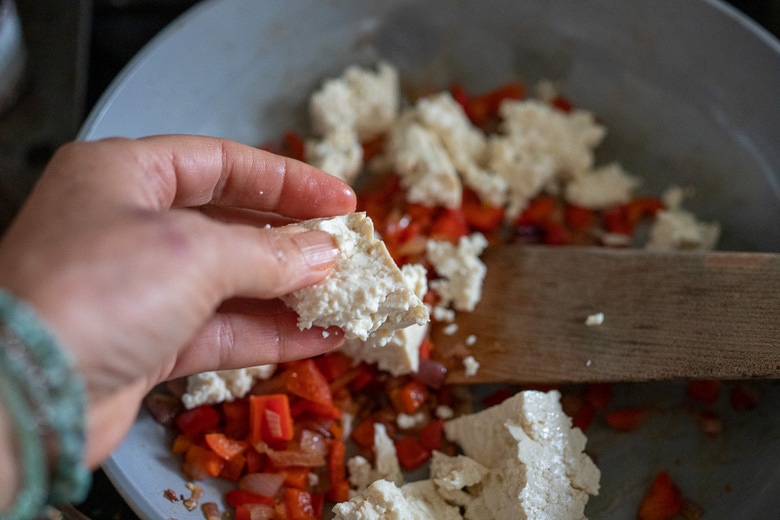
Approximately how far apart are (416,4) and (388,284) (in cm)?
154

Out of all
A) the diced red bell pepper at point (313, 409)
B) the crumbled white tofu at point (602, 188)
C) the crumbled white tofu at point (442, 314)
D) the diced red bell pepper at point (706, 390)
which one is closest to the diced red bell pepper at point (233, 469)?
the diced red bell pepper at point (313, 409)

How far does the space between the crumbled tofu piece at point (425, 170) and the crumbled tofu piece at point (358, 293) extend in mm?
734

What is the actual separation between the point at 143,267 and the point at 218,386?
2.96ft

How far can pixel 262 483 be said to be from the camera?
6.57 feet

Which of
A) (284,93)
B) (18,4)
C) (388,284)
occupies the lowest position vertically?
(388,284)

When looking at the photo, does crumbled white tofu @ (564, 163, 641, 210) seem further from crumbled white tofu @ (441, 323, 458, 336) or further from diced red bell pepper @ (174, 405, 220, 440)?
diced red bell pepper @ (174, 405, 220, 440)

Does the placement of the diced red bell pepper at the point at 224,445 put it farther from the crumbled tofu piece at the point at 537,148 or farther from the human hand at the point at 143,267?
the crumbled tofu piece at the point at 537,148

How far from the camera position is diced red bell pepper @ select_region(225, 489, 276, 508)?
197 cm

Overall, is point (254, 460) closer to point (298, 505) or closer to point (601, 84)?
point (298, 505)

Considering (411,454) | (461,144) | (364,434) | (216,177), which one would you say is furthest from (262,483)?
(461,144)

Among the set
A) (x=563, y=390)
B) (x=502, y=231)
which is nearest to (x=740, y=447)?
(x=563, y=390)

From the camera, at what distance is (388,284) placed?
173 cm

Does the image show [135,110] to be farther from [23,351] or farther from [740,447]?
[740,447]

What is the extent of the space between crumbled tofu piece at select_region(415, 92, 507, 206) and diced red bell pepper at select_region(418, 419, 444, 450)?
986 millimetres
